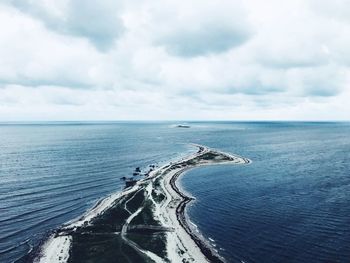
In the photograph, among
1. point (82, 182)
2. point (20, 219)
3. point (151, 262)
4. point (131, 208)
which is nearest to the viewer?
point (151, 262)

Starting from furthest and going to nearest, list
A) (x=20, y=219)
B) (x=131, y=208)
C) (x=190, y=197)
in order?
(x=190, y=197) → (x=131, y=208) → (x=20, y=219)

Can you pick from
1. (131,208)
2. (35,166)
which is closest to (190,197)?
(131,208)

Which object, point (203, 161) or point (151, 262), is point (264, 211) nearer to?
point (151, 262)

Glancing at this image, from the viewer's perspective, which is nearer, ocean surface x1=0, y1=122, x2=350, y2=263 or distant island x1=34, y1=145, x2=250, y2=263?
distant island x1=34, y1=145, x2=250, y2=263

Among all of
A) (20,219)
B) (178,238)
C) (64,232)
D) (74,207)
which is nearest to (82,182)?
(74,207)

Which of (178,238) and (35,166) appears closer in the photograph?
(178,238)

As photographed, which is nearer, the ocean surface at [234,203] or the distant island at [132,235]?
the distant island at [132,235]

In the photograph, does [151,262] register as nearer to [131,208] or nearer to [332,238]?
[131,208]
